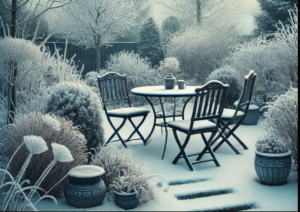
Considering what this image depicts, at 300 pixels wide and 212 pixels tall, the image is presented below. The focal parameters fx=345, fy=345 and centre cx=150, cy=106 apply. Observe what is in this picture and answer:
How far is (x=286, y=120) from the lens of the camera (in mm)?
3744

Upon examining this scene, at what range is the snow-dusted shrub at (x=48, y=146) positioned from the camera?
3355 mm

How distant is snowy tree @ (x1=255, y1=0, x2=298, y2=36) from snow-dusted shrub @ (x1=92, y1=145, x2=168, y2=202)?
36.7 ft

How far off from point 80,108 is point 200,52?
7777 millimetres

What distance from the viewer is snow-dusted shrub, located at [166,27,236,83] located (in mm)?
11359

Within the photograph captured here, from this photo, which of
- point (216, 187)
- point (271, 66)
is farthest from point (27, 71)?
point (271, 66)

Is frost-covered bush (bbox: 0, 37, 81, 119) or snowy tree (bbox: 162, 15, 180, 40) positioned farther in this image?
Answer: snowy tree (bbox: 162, 15, 180, 40)

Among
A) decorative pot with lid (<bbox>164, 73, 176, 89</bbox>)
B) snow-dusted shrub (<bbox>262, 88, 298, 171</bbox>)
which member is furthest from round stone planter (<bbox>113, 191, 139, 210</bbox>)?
decorative pot with lid (<bbox>164, 73, 176, 89</bbox>)

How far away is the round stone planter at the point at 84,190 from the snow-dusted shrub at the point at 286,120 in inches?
79.6

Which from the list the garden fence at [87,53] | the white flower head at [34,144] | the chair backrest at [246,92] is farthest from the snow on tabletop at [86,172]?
the garden fence at [87,53]

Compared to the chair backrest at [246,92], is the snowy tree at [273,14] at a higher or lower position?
higher

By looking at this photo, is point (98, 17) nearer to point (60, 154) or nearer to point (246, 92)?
point (246, 92)

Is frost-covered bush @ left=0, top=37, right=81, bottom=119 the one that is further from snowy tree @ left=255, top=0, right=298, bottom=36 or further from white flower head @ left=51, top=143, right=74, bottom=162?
snowy tree @ left=255, top=0, right=298, bottom=36

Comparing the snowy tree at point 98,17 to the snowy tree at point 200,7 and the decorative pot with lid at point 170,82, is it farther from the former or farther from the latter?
the decorative pot with lid at point 170,82

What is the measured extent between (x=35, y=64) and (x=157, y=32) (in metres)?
9.08
